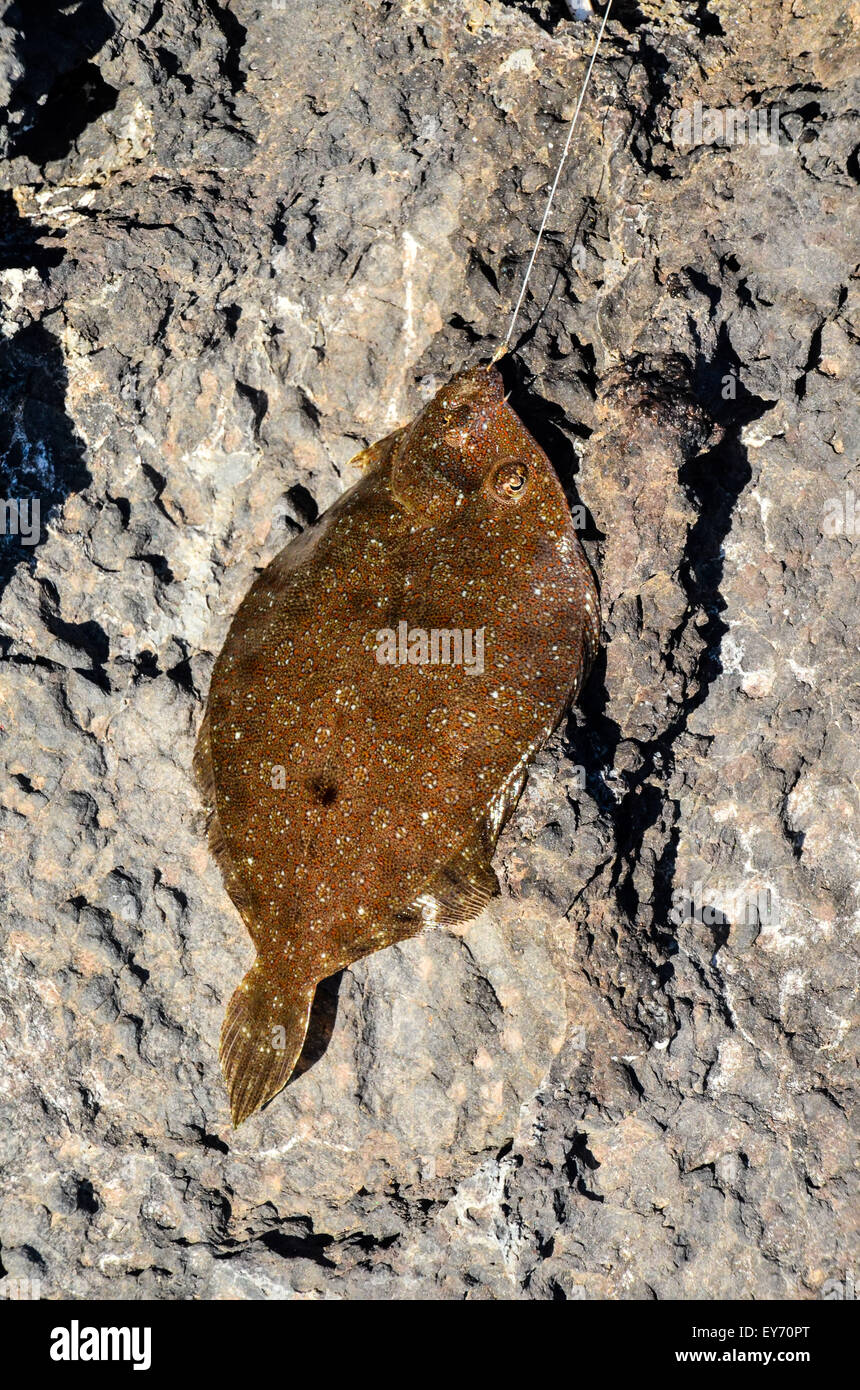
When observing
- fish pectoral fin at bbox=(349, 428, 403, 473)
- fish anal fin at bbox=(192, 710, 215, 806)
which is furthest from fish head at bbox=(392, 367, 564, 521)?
fish anal fin at bbox=(192, 710, 215, 806)

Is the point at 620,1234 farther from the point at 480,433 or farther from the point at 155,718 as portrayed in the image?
the point at 480,433

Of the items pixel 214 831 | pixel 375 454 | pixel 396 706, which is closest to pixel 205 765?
pixel 214 831

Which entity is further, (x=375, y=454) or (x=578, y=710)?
(x=375, y=454)

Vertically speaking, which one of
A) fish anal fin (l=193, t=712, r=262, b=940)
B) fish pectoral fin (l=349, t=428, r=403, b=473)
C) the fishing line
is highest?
A: the fishing line

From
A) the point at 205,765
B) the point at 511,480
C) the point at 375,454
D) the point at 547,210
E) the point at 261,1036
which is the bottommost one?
the point at 261,1036

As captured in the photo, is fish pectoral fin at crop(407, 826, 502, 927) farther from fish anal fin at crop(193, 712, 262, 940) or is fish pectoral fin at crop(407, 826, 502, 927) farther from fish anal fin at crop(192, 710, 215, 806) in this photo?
fish anal fin at crop(192, 710, 215, 806)

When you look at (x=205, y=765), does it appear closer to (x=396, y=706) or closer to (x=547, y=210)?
(x=396, y=706)

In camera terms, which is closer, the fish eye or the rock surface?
the fish eye
